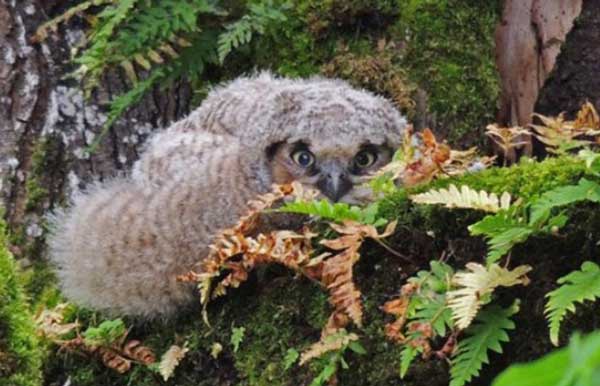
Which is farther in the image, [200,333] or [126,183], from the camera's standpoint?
[126,183]

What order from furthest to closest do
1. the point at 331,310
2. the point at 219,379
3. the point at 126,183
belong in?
the point at 126,183, the point at 219,379, the point at 331,310

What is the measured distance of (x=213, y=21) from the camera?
481 cm

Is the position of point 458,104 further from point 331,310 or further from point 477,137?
point 331,310

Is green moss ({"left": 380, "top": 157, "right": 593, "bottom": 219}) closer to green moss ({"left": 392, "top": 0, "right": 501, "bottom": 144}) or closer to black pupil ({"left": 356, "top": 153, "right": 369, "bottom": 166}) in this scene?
black pupil ({"left": 356, "top": 153, "right": 369, "bottom": 166})

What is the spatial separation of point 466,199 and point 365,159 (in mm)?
1146

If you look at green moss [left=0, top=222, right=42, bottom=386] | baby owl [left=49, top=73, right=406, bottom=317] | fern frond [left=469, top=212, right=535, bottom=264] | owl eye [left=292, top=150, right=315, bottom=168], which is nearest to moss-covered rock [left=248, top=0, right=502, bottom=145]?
baby owl [left=49, top=73, right=406, bottom=317]

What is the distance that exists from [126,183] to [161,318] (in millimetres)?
665

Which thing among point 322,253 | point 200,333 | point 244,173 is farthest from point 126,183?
point 322,253

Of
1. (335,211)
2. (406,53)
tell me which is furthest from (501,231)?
(406,53)

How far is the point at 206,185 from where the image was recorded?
3.51m

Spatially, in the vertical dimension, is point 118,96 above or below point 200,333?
above

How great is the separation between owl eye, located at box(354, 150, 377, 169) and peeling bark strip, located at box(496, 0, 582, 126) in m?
1.50

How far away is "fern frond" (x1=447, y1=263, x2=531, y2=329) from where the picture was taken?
Answer: 213 cm

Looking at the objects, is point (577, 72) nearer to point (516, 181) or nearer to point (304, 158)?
point (304, 158)
